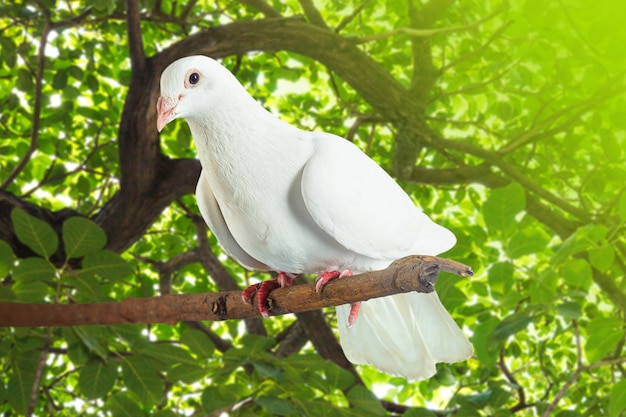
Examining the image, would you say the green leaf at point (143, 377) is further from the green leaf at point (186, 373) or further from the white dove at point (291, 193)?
the white dove at point (291, 193)

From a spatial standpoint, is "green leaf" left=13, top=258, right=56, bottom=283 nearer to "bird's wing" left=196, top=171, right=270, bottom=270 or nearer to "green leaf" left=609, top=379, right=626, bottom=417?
"bird's wing" left=196, top=171, right=270, bottom=270

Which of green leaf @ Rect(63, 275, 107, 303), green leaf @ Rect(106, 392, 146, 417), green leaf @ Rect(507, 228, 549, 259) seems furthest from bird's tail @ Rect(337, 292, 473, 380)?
green leaf @ Rect(106, 392, 146, 417)

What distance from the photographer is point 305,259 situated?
0.93m

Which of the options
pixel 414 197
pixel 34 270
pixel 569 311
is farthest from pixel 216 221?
pixel 414 197

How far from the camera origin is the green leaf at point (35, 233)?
1432 millimetres

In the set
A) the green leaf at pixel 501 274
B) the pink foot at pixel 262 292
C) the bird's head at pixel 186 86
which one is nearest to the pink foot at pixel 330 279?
the pink foot at pixel 262 292

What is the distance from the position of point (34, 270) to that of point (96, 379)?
1.36 feet

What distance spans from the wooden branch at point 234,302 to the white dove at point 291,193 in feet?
0.14

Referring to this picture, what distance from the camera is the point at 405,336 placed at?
1.09m

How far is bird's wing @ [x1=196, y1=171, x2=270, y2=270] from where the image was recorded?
40.5 inches

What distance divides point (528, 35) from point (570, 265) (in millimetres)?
999

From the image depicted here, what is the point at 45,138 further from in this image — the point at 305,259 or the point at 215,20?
the point at 305,259

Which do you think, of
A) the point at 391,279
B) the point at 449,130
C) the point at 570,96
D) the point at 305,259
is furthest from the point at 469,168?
the point at 391,279

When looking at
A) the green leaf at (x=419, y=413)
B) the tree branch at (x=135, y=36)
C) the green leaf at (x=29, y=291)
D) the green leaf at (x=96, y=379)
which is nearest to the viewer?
the green leaf at (x=29, y=291)
